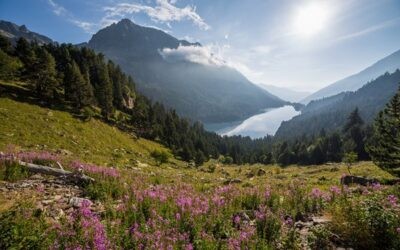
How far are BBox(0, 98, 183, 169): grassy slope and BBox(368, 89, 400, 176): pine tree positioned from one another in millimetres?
26157

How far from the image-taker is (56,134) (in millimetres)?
37781

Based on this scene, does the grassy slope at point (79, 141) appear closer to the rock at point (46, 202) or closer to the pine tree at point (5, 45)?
the rock at point (46, 202)

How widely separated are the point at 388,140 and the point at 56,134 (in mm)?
40739

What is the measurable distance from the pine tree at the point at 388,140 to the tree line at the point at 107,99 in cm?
1739

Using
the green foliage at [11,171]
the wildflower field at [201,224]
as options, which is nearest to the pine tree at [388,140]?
the wildflower field at [201,224]

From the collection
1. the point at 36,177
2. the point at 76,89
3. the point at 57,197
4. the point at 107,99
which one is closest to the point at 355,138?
the point at 107,99

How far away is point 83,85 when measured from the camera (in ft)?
213

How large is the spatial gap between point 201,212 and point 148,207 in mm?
1594

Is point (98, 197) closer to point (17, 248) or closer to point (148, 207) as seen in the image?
point (148, 207)

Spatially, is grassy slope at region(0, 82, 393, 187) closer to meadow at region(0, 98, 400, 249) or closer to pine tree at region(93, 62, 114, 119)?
meadow at region(0, 98, 400, 249)

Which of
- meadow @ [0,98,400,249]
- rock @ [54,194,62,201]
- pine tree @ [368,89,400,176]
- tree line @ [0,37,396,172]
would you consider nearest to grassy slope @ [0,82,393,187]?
pine tree @ [368,89,400,176]

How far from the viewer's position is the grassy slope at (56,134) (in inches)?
1198

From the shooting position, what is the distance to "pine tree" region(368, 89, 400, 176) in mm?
25234

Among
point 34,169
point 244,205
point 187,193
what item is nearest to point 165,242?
point 187,193
